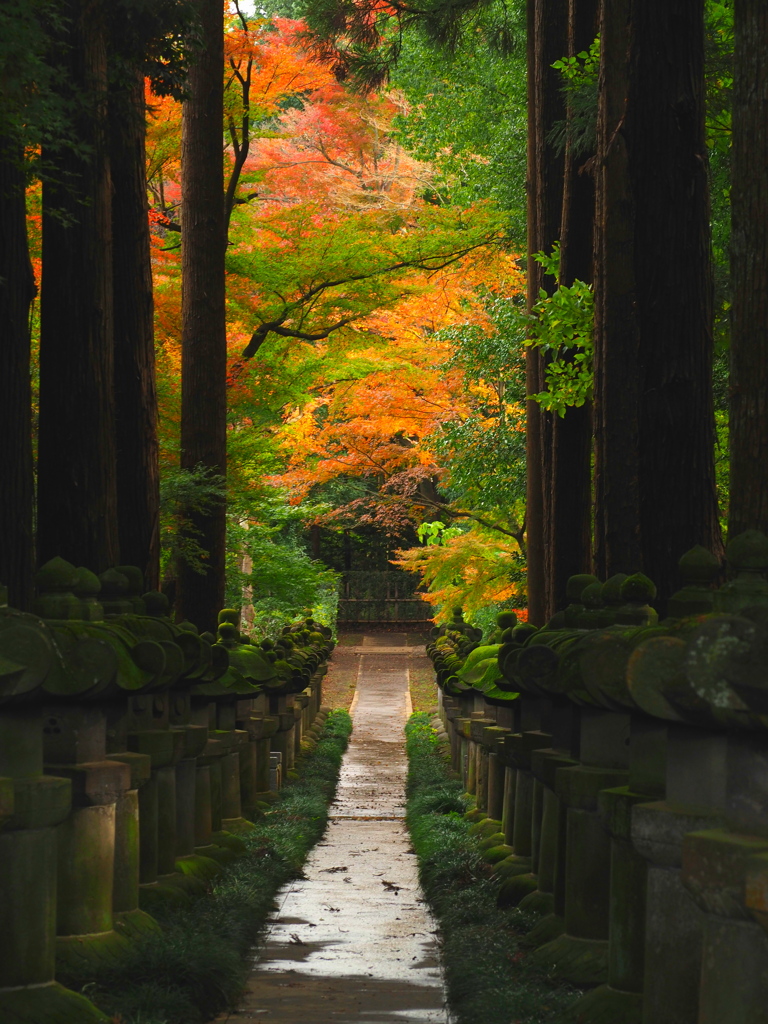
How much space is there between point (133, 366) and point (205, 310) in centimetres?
474

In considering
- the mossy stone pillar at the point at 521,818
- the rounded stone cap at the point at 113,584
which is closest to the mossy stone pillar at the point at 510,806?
the mossy stone pillar at the point at 521,818

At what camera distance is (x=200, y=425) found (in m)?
17.4

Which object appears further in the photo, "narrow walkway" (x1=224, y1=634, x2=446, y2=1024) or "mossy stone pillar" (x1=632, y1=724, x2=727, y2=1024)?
"narrow walkway" (x1=224, y1=634, x2=446, y2=1024)

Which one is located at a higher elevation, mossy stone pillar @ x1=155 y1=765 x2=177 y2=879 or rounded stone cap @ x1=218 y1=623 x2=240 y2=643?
rounded stone cap @ x1=218 y1=623 x2=240 y2=643

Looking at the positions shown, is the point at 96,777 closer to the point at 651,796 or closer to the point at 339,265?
the point at 651,796

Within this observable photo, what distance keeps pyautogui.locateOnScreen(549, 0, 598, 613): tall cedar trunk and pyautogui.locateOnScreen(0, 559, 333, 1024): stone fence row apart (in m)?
4.43

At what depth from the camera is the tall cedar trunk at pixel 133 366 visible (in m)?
13.1

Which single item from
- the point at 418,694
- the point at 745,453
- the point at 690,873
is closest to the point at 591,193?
the point at 745,453

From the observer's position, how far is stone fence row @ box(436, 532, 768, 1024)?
359cm

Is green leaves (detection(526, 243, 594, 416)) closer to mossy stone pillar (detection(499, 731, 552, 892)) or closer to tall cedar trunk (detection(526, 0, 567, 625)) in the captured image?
tall cedar trunk (detection(526, 0, 567, 625))

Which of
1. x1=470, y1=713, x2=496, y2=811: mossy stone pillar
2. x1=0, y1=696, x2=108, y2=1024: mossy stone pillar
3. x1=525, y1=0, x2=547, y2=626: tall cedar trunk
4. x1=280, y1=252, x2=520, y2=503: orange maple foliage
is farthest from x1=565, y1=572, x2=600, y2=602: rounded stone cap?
x1=280, y1=252, x2=520, y2=503: orange maple foliage

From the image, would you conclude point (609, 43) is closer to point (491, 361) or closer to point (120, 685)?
point (120, 685)

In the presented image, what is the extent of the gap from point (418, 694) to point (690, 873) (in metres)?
30.1

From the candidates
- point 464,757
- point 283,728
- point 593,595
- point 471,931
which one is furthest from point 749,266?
point 283,728
